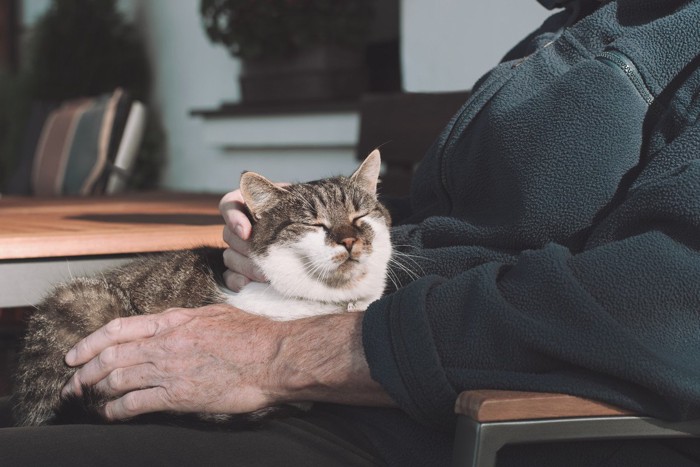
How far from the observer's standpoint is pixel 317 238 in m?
1.76

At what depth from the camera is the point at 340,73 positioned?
468 cm

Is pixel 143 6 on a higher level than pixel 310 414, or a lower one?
higher

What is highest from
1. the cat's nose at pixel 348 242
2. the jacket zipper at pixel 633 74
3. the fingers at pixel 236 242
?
the jacket zipper at pixel 633 74

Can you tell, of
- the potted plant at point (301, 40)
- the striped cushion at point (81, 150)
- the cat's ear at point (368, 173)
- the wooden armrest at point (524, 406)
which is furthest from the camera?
the potted plant at point (301, 40)

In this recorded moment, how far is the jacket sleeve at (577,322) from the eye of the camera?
3.97ft

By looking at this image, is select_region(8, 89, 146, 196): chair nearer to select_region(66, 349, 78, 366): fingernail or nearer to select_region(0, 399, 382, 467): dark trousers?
select_region(66, 349, 78, 366): fingernail

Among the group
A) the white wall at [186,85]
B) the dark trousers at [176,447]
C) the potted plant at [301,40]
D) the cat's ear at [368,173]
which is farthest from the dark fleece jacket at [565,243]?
the white wall at [186,85]

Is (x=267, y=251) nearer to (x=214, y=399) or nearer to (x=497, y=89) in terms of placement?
(x=214, y=399)

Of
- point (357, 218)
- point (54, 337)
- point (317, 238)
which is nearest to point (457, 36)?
point (357, 218)

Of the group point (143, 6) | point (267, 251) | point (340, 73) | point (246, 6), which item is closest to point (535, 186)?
point (267, 251)

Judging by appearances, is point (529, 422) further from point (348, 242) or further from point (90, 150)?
point (90, 150)

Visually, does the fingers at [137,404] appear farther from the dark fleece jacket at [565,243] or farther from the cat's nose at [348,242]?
the cat's nose at [348,242]

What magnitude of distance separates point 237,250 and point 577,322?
2.72ft

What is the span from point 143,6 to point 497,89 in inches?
221
